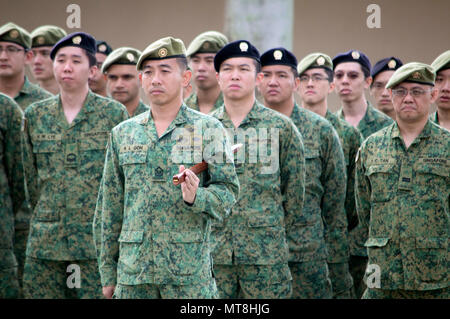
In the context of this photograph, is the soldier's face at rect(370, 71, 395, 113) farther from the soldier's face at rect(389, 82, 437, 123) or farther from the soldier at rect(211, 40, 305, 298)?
the soldier at rect(211, 40, 305, 298)

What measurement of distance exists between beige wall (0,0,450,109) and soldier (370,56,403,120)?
1.90 metres

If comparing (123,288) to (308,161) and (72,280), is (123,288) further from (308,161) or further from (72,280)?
(308,161)

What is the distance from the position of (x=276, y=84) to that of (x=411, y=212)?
4.65 feet

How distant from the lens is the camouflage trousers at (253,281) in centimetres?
469

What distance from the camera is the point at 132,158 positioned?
3945mm

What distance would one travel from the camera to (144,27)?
373 inches

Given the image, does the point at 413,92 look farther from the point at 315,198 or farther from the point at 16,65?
the point at 16,65

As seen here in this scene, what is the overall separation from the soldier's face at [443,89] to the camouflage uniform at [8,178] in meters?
2.71

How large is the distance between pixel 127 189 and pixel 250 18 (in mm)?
4672

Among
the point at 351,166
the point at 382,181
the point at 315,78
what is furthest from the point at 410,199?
the point at 315,78

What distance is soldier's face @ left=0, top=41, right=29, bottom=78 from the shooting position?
6.16 meters

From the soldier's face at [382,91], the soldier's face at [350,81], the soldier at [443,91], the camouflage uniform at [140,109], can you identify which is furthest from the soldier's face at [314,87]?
the camouflage uniform at [140,109]

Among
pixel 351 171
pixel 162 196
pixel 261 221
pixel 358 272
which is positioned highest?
pixel 162 196

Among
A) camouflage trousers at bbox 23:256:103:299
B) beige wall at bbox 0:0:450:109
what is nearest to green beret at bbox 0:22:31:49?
camouflage trousers at bbox 23:256:103:299
